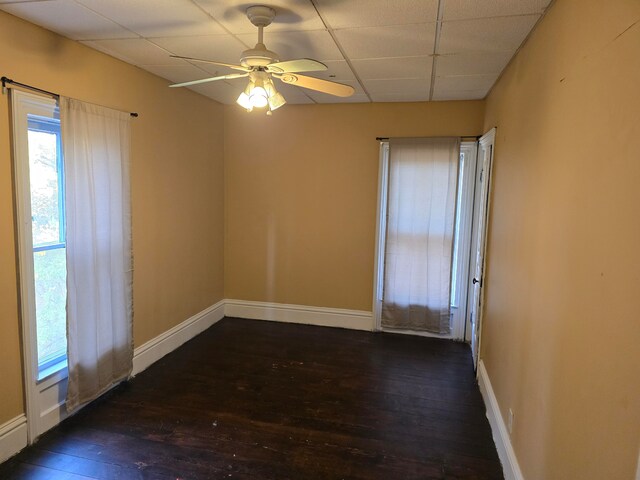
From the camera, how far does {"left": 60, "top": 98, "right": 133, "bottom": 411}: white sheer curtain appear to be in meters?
2.66

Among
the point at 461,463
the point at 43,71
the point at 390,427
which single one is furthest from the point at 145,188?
Answer: the point at 461,463

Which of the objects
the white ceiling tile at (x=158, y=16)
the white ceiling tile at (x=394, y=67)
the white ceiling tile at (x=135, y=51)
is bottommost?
the white ceiling tile at (x=158, y=16)

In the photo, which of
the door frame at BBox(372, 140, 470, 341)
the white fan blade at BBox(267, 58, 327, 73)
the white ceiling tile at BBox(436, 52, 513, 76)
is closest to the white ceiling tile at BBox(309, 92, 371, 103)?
the door frame at BBox(372, 140, 470, 341)

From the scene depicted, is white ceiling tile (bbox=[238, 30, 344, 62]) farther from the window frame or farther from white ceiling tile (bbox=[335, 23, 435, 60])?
the window frame

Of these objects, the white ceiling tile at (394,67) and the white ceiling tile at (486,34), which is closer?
the white ceiling tile at (486,34)

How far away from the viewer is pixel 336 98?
4.18 m

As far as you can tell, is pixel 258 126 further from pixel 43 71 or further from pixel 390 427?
pixel 390 427

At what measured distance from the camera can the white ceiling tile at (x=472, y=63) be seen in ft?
8.96

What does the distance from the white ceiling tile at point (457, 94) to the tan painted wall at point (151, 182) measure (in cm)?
238

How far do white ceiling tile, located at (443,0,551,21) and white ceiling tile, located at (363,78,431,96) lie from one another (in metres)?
1.28

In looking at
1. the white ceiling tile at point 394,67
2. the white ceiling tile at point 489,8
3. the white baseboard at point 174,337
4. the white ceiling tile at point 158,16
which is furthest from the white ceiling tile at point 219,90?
the white baseboard at point 174,337

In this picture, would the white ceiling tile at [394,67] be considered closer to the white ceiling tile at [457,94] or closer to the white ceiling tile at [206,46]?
the white ceiling tile at [457,94]

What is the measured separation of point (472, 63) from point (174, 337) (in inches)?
139

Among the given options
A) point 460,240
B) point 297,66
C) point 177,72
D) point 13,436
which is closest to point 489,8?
point 297,66
